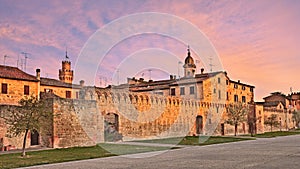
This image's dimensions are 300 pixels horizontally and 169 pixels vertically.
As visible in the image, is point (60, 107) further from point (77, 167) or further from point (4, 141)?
point (77, 167)

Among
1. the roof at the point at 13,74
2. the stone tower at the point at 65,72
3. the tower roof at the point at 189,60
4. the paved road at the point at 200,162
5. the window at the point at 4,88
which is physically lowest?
the paved road at the point at 200,162

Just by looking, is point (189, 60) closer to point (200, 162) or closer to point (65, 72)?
point (65, 72)

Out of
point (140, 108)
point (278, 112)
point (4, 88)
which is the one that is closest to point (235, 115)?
point (140, 108)

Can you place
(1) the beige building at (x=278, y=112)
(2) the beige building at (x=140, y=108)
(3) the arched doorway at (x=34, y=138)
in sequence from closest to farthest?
1. (3) the arched doorway at (x=34, y=138)
2. (2) the beige building at (x=140, y=108)
3. (1) the beige building at (x=278, y=112)

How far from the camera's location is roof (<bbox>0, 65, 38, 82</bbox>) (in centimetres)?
3912

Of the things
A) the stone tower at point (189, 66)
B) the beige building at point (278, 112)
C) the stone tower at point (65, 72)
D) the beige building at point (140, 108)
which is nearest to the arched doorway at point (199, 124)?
the beige building at point (140, 108)

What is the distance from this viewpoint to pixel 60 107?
26.9 metres

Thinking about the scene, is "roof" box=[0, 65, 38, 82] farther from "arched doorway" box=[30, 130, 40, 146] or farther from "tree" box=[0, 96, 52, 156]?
"tree" box=[0, 96, 52, 156]

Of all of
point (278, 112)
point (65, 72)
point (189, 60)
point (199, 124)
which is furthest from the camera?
point (278, 112)

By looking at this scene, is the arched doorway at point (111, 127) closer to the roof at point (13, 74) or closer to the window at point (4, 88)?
the roof at point (13, 74)

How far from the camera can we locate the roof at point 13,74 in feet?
128

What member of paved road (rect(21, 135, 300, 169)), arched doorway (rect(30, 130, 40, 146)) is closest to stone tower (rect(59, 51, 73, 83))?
arched doorway (rect(30, 130, 40, 146))

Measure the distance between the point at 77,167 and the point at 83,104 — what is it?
14649 millimetres

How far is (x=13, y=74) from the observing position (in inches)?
1582
